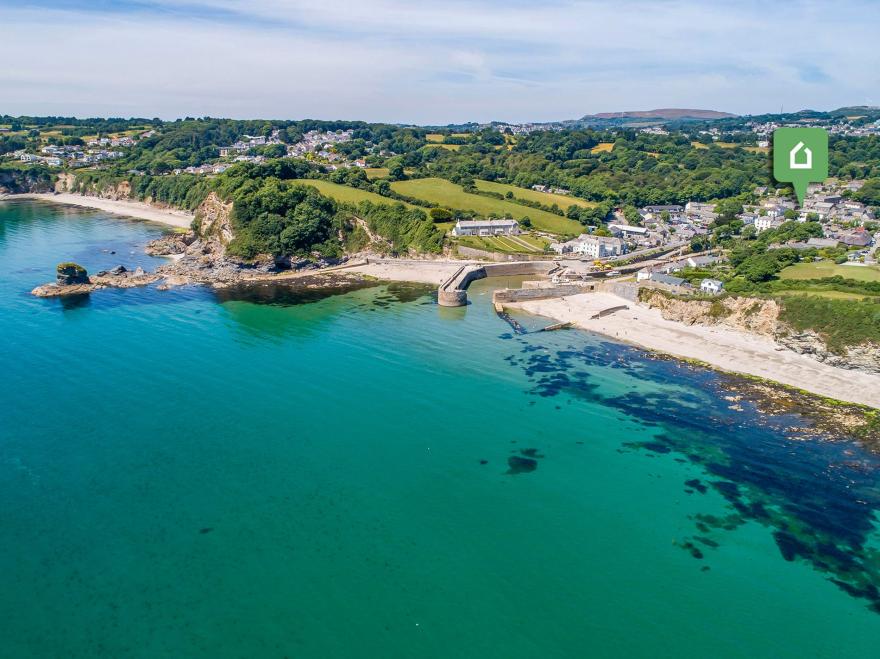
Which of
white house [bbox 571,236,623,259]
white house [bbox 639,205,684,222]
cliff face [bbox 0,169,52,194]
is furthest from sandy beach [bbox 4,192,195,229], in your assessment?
white house [bbox 639,205,684,222]

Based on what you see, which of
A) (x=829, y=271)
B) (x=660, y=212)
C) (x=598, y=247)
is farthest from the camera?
(x=660, y=212)

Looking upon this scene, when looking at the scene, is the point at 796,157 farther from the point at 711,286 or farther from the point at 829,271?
the point at 829,271

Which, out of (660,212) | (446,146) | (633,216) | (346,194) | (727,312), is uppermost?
(446,146)

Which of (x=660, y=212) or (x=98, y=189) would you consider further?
(x=98, y=189)

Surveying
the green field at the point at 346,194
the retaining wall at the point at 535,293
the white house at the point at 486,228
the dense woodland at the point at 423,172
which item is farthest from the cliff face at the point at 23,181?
the retaining wall at the point at 535,293

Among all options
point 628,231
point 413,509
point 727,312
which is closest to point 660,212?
point 628,231

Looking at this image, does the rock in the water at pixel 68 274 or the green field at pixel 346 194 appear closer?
the rock in the water at pixel 68 274

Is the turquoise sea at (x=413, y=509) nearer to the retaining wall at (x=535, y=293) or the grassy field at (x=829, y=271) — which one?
the retaining wall at (x=535, y=293)
